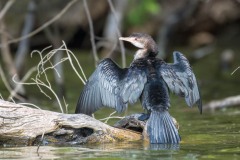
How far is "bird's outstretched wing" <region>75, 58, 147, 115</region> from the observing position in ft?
26.5

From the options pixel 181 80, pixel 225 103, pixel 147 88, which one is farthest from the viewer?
pixel 225 103

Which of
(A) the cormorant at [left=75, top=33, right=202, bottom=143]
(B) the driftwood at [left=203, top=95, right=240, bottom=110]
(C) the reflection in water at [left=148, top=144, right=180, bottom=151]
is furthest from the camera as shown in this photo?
(B) the driftwood at [left=203, top=95, right=240, bottom=110]

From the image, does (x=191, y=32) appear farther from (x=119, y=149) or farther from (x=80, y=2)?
(x=119, y=149)

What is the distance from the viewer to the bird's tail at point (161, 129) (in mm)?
7594

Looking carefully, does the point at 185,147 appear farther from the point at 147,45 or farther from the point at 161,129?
the point at 147,45

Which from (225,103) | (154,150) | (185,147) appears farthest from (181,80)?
(225,103)

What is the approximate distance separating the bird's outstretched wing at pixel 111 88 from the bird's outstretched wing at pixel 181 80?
27cm

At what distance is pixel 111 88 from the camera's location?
8.30 m

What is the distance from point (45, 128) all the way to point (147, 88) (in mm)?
1256

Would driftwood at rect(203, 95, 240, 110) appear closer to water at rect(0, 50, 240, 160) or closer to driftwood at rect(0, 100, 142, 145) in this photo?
water at rect(0, 50, 240, 160)

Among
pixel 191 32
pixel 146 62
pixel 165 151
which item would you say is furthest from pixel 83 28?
pixel 165 151

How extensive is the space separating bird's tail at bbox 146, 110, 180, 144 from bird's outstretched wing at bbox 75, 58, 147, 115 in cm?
33

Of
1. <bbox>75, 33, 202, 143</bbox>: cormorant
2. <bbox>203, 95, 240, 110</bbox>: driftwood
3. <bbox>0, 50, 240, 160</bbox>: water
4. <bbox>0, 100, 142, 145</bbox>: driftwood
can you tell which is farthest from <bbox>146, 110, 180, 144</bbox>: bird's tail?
<bbox>203, 95, 240, 110</bbox>: driftwood

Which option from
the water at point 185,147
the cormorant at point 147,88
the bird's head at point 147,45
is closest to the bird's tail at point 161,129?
the cormorant at point 147,88
